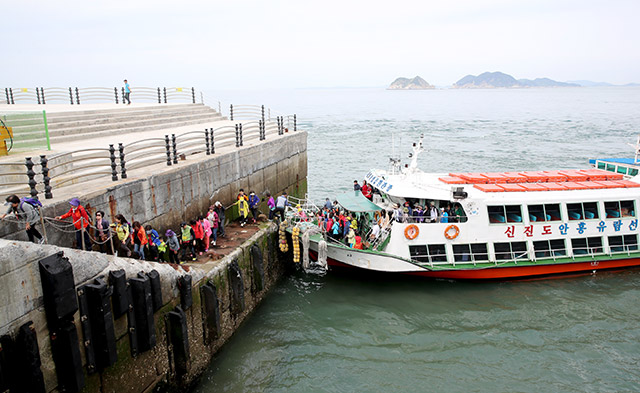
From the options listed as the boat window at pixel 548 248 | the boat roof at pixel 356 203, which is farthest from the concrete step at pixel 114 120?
the boat window at pixel 548 248

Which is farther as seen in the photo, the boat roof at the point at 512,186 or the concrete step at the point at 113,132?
the concrete step at the point at 113,132

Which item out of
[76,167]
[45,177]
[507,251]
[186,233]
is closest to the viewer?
[45,177]

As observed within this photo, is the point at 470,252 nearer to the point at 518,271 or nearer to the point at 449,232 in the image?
the point at 449,232

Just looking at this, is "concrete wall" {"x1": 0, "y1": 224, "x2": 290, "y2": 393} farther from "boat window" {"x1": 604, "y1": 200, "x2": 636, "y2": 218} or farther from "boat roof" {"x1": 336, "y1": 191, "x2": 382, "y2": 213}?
"boat window" {"x1": 604, "y1": 200, "x2": 636, "y2": 218}

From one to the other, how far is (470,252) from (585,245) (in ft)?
15.9

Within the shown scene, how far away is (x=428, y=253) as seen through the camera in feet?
57.2

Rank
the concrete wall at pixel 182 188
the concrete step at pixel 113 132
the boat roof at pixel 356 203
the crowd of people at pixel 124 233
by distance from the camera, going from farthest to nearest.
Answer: the concrete step at pixel 113 132 → the boat roof at pixel 356 203 → the concrete wall at pixel 182 188 → the crowd of people at pixel 124 233

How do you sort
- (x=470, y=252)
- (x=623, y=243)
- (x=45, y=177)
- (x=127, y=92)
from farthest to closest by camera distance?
(x=127, y=92)
(x=623, y=243)
(x=470, y=252)
(x=45, y=177)

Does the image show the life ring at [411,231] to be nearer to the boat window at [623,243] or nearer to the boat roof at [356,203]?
the boat roof at [356,203]

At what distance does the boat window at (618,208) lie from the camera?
1869 cm

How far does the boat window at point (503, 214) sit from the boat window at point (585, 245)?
268 centimetres

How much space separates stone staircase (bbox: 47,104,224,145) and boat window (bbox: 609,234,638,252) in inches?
836

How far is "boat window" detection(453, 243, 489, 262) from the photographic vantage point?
57.9 feet

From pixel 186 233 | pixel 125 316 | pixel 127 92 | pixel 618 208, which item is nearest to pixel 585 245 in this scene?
pixel 618 208
